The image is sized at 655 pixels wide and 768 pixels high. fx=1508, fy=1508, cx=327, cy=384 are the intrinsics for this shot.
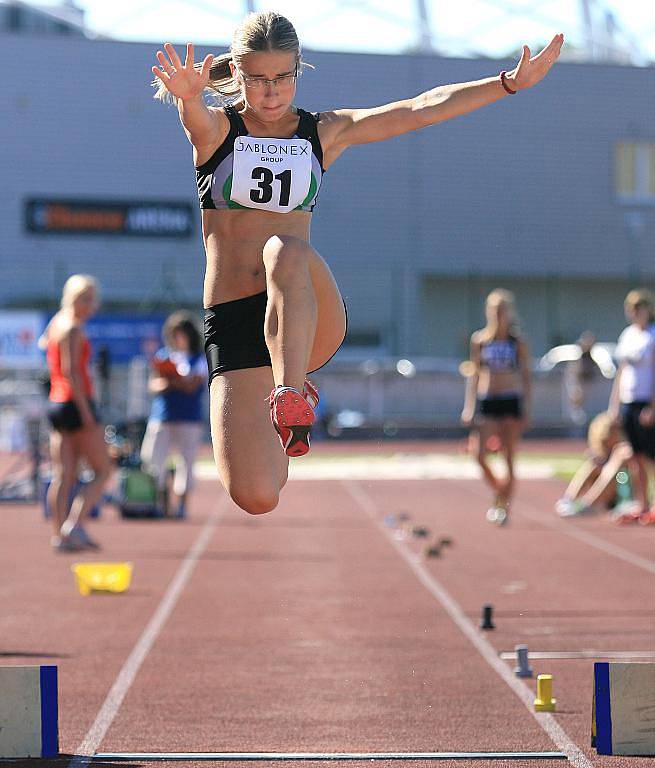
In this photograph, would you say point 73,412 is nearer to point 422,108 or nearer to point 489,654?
point 489,654

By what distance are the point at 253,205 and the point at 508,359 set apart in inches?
326

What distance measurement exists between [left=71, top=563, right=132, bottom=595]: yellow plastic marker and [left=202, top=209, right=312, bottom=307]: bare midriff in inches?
171

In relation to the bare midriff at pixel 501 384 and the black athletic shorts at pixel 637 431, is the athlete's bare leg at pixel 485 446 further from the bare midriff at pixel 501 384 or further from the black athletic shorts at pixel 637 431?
the black athletic shorts at pixel 637 431

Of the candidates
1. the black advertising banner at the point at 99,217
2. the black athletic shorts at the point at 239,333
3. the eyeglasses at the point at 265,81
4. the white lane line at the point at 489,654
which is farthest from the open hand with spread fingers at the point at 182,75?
Result: the black advertising banner at the point at 99,217

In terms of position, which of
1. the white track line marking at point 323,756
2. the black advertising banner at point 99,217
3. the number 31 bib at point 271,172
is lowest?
the white track line marking at point 323,756

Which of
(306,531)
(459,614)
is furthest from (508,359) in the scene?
(459,614)

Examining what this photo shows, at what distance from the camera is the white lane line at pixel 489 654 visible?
5.07 meters

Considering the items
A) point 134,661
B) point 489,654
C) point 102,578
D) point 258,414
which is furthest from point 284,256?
point 102,578

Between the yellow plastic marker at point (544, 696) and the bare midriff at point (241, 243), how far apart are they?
1.84 m

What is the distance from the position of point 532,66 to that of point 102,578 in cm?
503

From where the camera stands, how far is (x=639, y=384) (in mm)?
12766

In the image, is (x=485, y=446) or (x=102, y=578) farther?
(x=485, y=446)

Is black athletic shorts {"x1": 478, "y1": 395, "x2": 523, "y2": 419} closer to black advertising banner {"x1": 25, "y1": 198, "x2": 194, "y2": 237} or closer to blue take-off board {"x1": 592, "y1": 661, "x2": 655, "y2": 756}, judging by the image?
blue take-off board {"x1": 592, "y1": 661, "x2": 655, "y2": 756}

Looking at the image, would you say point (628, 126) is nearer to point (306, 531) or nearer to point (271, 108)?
point (306, 531)
